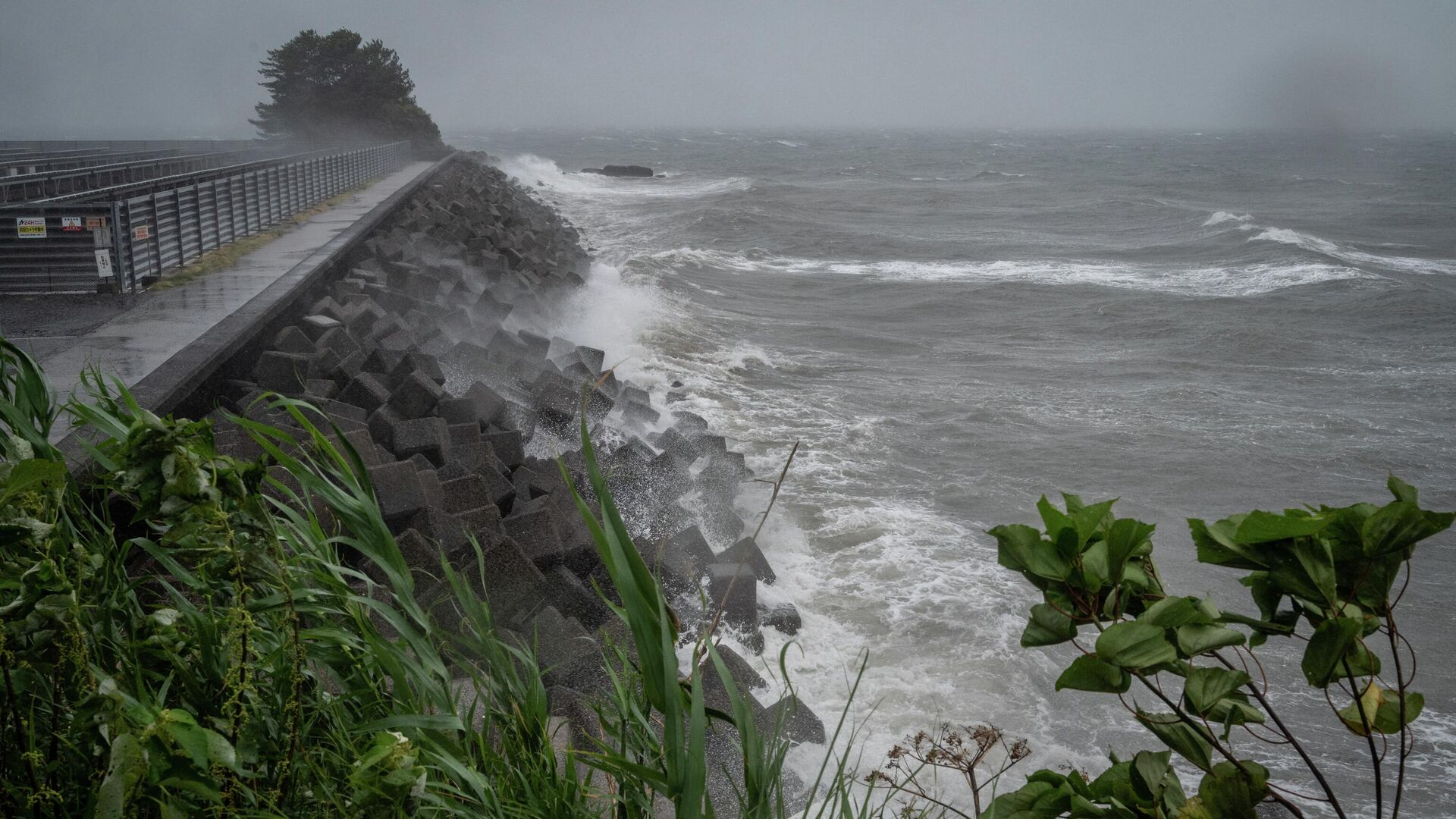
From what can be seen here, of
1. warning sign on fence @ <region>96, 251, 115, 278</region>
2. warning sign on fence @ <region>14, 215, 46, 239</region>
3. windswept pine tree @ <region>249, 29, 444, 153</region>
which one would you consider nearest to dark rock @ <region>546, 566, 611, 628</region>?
warning sign on fence @ <region>96, 251, 115, 278</region>

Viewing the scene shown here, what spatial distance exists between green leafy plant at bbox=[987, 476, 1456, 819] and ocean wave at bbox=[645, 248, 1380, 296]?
17.7 m

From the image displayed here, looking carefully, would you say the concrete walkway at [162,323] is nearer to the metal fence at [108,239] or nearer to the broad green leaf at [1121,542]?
the metal fence at [108,239]

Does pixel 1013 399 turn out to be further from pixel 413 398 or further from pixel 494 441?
pixel 413 398

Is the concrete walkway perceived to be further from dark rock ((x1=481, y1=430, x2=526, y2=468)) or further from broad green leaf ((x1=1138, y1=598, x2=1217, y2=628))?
broad green leaf ((x1=1138, y1=598, x2=1217, y2=628))

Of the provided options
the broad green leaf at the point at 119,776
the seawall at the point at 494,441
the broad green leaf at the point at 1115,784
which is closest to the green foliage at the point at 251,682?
the broad green leaf at the point at 119,776

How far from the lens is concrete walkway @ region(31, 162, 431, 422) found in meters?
5.55

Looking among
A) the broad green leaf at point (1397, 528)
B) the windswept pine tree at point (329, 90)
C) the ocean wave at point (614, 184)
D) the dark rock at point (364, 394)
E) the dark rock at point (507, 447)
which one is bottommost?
the dark rock at point (507, 447)

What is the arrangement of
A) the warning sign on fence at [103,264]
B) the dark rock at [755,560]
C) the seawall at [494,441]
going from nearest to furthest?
the seawall at [494,441] → the dark rock at [755,560] → the warning sign on fence at [103,264]

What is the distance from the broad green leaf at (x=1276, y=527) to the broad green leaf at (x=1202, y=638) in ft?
0.36

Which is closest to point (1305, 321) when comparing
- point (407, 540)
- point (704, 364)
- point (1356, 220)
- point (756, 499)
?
point (704, 364)

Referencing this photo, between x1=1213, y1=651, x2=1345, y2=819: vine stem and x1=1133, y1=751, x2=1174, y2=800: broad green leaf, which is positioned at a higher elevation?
x1=1213, y1=651, x2=1345, y2=819: vine stem

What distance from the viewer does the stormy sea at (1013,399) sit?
5105mm

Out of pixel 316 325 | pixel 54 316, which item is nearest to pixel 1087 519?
pixel 316 325

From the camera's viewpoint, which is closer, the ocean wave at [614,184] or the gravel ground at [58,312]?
the gravel ground at [58,312]
